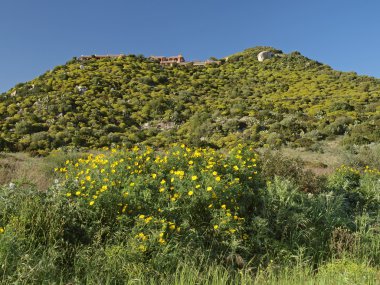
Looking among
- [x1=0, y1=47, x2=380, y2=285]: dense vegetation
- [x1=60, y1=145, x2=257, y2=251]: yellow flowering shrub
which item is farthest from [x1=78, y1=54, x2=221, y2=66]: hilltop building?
[x1=60, y1=145, x2=257, y2=251]: yellow flowering shrub

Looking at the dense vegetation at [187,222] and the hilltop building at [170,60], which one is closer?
the dense vegetation at [187,222]

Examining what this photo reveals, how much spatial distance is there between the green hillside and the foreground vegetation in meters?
18.7

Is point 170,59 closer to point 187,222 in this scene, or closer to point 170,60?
point 170,60

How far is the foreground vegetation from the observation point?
3.82 m

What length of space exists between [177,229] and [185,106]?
114 feet

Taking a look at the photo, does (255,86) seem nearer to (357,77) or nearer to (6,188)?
(357,77)

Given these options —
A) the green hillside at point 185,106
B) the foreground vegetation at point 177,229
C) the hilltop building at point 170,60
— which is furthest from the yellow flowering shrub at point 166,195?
the hilltop building at point 170,60

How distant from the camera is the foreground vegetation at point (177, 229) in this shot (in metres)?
3.82

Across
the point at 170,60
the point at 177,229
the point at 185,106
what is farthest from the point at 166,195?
the point at 170,60

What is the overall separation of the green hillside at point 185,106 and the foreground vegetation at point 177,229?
18.7 metres

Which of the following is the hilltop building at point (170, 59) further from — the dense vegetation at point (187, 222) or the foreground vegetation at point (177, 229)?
the foreground vegetation at point (177, 229)

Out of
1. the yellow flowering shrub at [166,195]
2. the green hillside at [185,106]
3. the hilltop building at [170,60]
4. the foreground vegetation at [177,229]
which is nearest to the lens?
the foreground vegetation at [177,229]

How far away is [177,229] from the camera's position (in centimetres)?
461

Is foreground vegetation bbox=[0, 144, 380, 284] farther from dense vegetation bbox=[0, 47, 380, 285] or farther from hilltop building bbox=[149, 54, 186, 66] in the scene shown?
hilltop building bbox=[149, 54, 186, 66]
